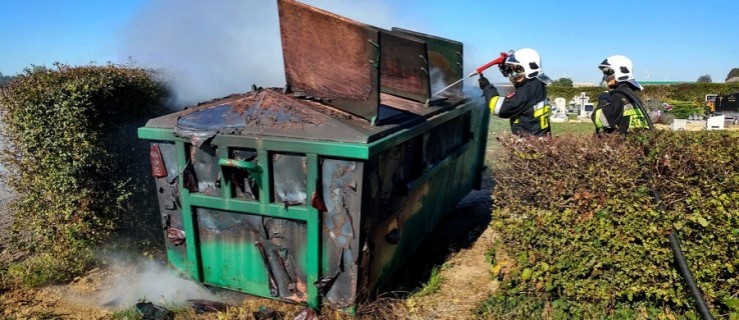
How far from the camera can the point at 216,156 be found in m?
3.19

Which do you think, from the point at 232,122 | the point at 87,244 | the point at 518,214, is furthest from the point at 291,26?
the point at 87,244

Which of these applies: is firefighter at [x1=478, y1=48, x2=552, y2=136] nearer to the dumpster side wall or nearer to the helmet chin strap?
the helmet chin strap

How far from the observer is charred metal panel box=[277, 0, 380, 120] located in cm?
303

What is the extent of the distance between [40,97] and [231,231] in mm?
2179

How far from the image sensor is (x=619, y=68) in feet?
15.2

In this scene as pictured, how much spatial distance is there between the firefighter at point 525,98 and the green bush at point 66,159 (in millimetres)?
3425

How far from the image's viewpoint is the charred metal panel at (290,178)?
3.00 meters

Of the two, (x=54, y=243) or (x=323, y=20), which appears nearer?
(x=323, y=20)

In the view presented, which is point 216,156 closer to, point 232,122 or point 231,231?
point 232,122

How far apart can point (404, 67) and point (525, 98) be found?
118 centimetres

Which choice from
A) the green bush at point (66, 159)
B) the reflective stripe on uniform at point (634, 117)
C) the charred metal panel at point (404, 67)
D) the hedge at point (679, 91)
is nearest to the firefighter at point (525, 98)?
the reflective stripe on uniform at point (634, 117)

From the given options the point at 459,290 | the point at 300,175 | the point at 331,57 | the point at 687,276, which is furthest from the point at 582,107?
the point at 300,175

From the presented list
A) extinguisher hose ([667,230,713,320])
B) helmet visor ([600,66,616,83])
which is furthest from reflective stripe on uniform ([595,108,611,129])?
extinguisher hose ([667,230,713,320])

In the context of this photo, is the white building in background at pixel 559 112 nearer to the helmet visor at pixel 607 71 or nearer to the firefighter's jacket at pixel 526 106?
the helmet visor at pixel 607 71
